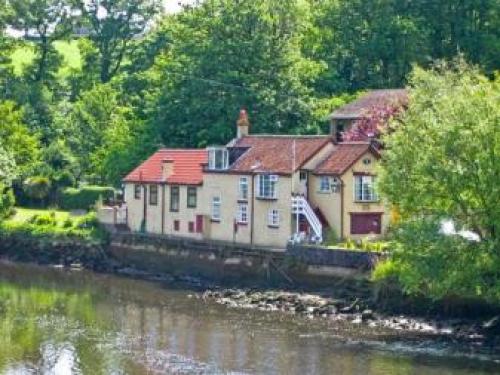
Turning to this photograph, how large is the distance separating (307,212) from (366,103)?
57.8 ft

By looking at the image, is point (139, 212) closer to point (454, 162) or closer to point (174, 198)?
point (174, 198)

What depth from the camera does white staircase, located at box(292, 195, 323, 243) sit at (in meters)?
70.5

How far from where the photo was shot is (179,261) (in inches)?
2992

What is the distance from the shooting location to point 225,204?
76.5 meters

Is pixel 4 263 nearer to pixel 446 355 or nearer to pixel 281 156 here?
pixel 281 156

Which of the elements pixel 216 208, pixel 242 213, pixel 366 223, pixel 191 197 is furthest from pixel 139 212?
pixel 366 223

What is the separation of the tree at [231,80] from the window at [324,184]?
19.6 meters

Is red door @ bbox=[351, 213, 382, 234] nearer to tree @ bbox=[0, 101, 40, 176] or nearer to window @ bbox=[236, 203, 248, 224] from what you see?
window @ bbox=[236, 203, 248, 224]

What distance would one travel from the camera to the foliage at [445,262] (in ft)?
176

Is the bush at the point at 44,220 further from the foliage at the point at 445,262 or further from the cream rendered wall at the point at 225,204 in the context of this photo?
the foliage at the point at 445,262

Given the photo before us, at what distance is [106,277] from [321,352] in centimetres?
2773

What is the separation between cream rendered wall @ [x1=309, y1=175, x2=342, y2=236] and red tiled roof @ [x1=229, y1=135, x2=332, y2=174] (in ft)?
5.00

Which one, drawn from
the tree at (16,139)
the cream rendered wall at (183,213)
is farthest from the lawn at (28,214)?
the cream rendered wall at (183,213)

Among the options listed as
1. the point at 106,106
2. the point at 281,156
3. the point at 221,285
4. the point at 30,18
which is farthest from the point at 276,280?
the point at 30,18
